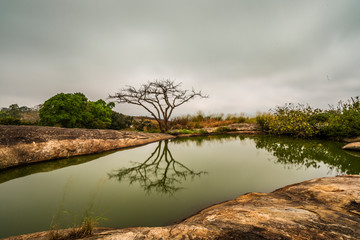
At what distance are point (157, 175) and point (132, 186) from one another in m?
0.65

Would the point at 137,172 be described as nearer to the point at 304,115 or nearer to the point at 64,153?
the point at 64,153

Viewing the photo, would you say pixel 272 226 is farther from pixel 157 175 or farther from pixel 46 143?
pixel 46 143

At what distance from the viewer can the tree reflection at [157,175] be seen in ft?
7.81

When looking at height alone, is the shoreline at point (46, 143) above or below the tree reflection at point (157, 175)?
above

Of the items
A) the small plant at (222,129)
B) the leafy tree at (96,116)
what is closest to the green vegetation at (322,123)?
the small plant at (222,129)

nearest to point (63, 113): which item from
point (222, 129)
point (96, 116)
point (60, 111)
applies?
point (60, 111)

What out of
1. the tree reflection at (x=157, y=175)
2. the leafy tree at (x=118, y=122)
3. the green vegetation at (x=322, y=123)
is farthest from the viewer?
the leafy tree at (x=118, y=122)

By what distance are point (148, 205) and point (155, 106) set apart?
35.0 ft

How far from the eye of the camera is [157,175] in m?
2.92

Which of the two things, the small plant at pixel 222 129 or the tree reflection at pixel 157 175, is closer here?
the tree reflection at pixel 157 175

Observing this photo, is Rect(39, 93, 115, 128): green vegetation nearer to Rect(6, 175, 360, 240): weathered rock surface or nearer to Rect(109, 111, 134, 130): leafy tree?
Rect(109, 111, 134, 130): leafy tree

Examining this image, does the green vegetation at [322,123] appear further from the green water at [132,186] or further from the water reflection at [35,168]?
the water reflection at [35,168]

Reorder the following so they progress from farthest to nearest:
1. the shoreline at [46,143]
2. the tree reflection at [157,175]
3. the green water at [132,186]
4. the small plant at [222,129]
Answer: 1. the small plant at [222,129]
2. the shoreline at [46,143]
3. the tree reflection at [157,175]
4. the green water at [132,186]

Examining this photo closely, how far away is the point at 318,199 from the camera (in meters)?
1.56
